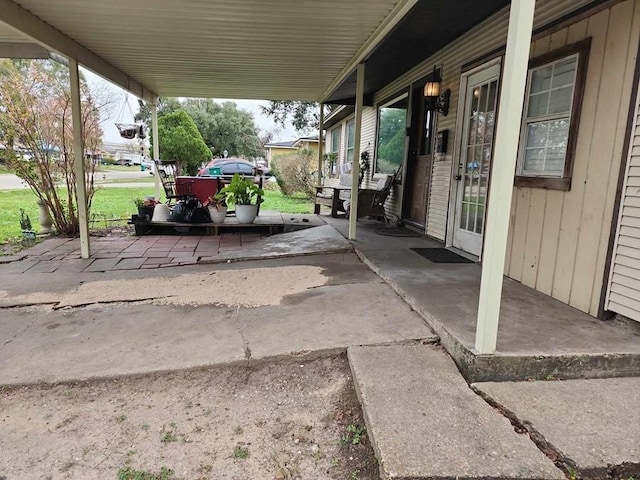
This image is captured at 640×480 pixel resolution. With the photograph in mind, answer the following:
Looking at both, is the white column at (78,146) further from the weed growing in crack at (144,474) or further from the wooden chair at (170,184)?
the weed growing in crack at (144,474)

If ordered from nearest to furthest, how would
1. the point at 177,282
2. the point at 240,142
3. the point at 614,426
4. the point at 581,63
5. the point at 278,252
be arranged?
1. the point at 614,426
2. the point at 581,63
3. the point at 177,282
4. the point at 278,252
5. the point at 240,142

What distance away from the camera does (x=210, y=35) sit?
13.6ft

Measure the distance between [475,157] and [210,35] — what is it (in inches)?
120

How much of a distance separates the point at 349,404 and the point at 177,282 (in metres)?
2.31

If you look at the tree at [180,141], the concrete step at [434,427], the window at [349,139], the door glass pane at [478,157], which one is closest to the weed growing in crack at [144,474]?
→ the concrete step at [434,427]

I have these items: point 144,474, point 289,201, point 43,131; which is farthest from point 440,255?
point 289,201

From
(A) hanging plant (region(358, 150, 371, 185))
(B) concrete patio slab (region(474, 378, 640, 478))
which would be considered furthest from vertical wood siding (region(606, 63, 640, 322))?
(A) hanging plant (region(358, 150, 371, 185))

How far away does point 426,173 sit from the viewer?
5.64 meters

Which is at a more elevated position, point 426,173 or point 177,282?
point 426,173

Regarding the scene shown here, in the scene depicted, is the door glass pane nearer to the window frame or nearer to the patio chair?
the window frame

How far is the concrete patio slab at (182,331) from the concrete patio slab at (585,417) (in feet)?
2.03

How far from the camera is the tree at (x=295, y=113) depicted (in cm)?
1988

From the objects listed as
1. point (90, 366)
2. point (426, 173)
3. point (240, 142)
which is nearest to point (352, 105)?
point (426, 173)

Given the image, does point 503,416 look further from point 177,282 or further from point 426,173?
point 426,173
